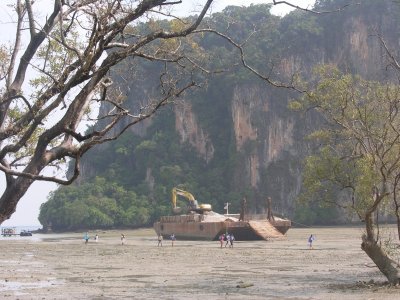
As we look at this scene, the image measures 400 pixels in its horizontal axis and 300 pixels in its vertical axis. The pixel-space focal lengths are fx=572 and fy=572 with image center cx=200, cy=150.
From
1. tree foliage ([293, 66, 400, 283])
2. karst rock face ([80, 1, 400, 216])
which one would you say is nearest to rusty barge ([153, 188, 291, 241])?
tree foliage ([293, 66, 400, 283])

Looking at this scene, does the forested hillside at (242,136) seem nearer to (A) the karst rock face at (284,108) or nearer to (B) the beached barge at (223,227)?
(A) the karst rock face at (284,108)

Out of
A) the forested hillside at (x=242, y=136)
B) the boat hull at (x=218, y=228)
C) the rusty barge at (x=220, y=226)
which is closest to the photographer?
the boat hull at (x=218, y=228)

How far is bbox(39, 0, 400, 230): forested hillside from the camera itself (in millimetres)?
98375

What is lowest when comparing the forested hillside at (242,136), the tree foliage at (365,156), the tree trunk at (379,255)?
the tree trunk at (379,255)

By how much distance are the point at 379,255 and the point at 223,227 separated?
36.8 m

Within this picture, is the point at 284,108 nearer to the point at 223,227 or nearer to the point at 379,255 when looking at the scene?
the point at 223,227

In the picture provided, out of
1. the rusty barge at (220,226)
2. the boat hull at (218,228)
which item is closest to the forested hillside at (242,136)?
the rusty barge at (220,226)

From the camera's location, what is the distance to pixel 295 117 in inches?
3942

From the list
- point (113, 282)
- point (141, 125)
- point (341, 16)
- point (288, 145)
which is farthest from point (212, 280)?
point (141, 125)

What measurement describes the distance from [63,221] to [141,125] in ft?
84.4

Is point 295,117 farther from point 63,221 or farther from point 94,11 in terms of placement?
point 94,11

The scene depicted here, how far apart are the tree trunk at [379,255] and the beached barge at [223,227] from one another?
34.8 metres

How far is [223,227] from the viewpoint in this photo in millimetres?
52281

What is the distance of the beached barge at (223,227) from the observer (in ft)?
168
